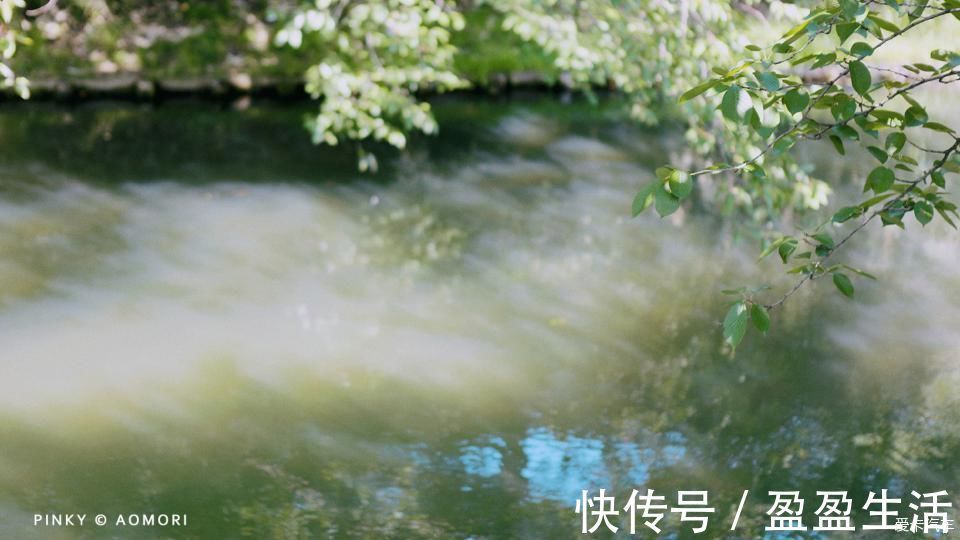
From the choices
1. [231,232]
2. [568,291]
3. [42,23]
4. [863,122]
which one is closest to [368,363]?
[568,291]

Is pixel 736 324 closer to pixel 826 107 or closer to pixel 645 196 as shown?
pixel 645 196

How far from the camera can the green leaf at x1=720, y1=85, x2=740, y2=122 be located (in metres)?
2.76

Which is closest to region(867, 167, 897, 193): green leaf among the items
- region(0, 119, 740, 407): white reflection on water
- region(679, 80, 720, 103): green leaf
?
region(679, 80, 720, 103): green leaf

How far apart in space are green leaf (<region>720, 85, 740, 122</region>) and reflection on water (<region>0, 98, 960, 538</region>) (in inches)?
112

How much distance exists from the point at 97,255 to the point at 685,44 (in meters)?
4.86

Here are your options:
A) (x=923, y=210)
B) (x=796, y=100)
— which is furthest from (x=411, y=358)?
(x=796, y=100)

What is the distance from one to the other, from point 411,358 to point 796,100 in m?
4.37

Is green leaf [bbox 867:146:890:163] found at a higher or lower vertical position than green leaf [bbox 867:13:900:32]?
lower

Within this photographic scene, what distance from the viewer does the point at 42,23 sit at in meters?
13.8

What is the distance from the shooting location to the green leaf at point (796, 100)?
9.23ft

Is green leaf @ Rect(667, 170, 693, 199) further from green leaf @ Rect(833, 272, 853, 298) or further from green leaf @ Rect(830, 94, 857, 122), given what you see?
green leaf @ Rect(833, 272, 853, 298)

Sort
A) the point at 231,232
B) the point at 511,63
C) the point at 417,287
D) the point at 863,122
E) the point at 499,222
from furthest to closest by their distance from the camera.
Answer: the point at 511,63 → the point at 499,222 → the point at 231,232 → the point at 417,287 → the point at 863,122

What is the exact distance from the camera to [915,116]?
3176 millimetres

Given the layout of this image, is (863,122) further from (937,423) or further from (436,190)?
(436,190)
